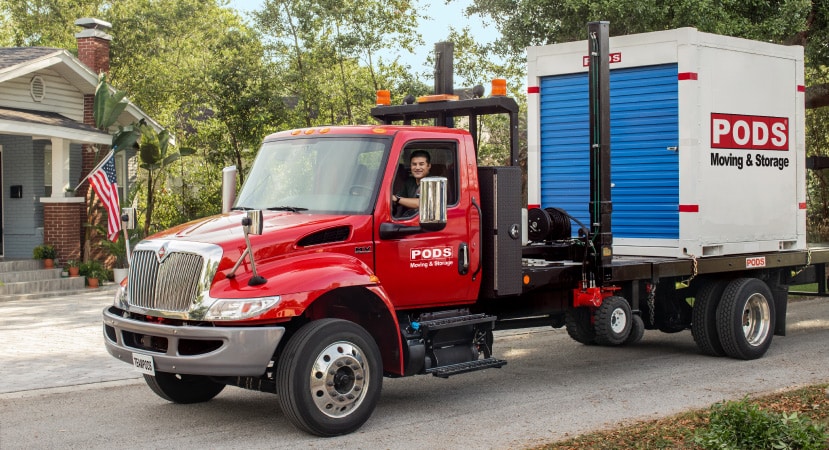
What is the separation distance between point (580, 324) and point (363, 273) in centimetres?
415

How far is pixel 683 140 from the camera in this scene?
1066 cm

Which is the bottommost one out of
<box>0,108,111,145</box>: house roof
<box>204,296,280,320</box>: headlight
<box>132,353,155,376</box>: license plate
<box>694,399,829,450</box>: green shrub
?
<box>694,399,829,450</box>: green shrub

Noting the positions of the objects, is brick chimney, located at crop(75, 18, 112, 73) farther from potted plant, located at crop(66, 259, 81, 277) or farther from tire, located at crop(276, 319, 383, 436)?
tire, located at crop(276, 319, 383, 436)

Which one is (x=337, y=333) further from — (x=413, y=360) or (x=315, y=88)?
(x=315, y=88)

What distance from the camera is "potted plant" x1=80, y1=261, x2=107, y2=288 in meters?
19.9

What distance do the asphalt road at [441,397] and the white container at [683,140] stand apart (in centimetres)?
141

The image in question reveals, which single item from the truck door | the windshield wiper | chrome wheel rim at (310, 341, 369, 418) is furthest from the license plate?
the truck door

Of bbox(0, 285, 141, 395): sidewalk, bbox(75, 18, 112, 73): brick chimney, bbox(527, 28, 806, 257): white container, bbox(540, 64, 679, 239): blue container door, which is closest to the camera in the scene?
bbox(0, 285, 141, 395): sidewalk

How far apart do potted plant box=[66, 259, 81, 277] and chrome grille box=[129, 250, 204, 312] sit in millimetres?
12682

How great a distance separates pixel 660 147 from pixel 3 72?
1321 centimetres

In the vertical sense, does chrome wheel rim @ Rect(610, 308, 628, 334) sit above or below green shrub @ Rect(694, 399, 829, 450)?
above

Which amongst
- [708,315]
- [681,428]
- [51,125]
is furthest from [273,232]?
[51,125]

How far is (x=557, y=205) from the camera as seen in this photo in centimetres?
1159

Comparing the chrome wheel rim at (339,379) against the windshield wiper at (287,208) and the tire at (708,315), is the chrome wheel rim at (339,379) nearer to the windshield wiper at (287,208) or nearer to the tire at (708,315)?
the windshield wiper at (287,208)
